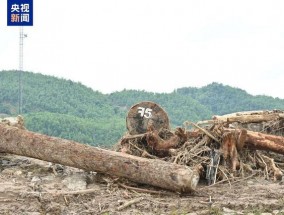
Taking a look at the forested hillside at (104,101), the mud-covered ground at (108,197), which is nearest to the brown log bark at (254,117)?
the mud-covered ground at (108,197)

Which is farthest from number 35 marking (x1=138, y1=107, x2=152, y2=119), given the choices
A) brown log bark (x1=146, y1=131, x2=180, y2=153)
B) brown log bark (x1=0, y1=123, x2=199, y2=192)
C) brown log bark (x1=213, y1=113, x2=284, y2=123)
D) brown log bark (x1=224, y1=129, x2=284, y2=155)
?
brown log bark (x1=0, y1=123, x2=199, y2=192)

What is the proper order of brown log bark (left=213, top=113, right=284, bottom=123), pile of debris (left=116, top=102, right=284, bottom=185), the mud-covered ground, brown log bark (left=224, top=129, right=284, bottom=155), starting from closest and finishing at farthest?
the mud-covered ground < pile of debris (left=116, top=102, right=284, bottom=185) < brown log bark (left=224, top=129, right=284, bottom=155) < brown log bark (left=213, top=113, right=284, bottom=123)

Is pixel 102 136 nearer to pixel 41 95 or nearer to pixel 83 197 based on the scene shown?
pixel 41 95

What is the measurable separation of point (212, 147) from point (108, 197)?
2456mm

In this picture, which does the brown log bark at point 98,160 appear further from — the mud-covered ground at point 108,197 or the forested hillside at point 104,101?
the forested hillside at point 104,101

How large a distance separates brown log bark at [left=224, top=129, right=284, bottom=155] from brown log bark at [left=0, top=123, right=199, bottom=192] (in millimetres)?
1904

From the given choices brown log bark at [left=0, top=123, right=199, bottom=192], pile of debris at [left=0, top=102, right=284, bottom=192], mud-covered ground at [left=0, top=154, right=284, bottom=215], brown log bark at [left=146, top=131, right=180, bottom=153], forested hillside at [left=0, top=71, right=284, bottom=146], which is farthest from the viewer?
forested hillside at [left=0, top=71, right=284, bottom=146]

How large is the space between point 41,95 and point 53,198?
4110cm

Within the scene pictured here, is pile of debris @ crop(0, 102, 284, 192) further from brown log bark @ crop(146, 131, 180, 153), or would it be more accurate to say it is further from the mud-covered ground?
the mud-covered ground

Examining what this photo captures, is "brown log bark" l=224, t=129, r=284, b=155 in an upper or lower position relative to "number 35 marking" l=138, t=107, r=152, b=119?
lower

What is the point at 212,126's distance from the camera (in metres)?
9.59

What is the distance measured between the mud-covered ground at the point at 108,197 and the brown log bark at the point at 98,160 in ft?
0.64

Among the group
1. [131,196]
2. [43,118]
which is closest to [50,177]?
[131,196]

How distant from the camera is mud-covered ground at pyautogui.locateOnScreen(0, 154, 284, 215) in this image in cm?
719
